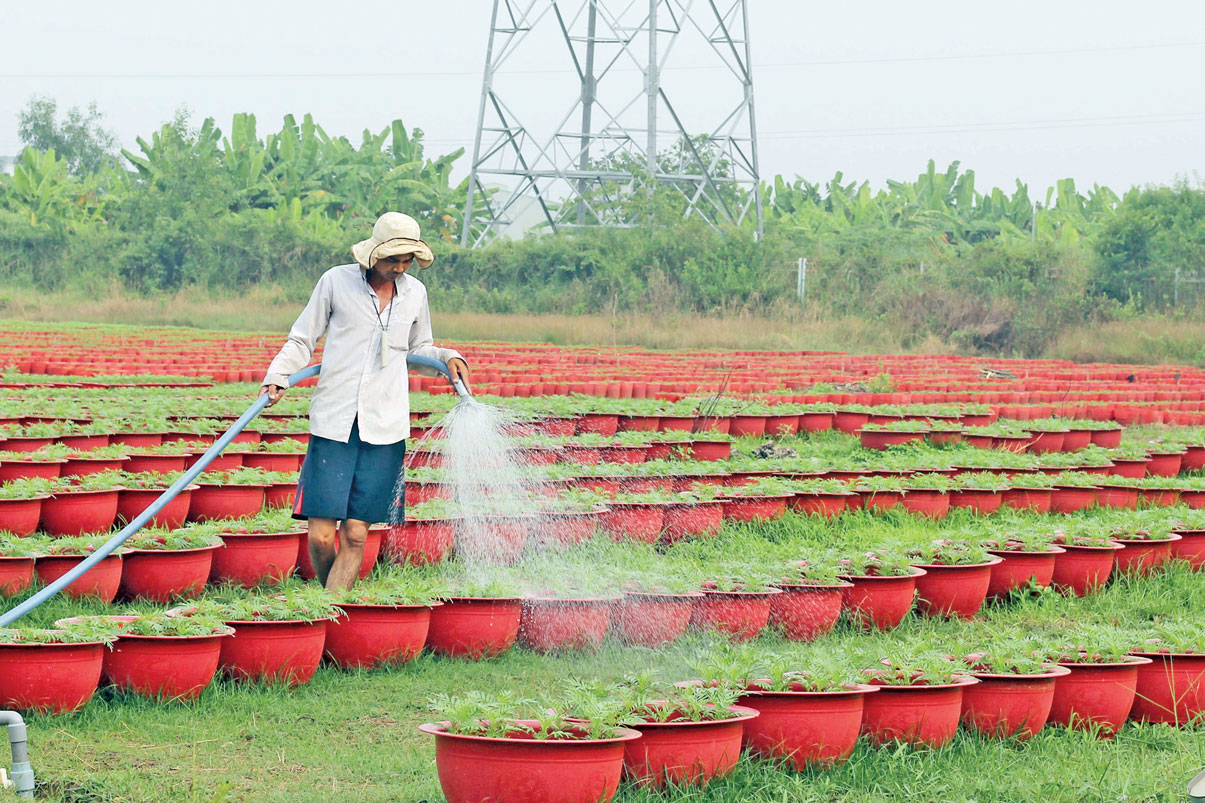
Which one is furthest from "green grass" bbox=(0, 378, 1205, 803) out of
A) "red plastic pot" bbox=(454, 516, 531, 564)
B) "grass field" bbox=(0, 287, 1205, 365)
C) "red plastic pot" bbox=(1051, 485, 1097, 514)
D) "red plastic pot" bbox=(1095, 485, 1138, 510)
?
"grass field" bbox=(0, 287, 1205, 365)

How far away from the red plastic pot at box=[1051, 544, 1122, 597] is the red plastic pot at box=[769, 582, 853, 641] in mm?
1578

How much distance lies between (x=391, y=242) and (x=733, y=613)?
2.14m

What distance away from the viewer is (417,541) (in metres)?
6.81

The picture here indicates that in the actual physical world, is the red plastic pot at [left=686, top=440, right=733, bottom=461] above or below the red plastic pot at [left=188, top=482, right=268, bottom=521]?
above

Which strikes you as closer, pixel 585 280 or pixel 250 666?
pixel 250 666

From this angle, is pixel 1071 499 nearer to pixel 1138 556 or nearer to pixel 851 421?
pixel 1138 556

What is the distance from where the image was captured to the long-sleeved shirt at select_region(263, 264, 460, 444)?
574 cm

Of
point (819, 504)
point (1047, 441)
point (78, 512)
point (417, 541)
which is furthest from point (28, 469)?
point (1047, 441)

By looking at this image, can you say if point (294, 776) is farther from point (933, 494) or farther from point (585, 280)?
point (585, 280)

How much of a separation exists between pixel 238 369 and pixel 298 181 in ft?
80.4

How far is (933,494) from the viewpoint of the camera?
28.1 feet

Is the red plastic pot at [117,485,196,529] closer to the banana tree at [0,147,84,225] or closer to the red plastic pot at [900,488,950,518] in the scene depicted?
the red plastic pot at [900,488,950,518]

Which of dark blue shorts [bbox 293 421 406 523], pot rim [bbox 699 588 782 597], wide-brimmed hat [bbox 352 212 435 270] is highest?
wide-brimmed hat [bbox 352 212 435 270]

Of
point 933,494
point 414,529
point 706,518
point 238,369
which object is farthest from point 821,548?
point 238,369
